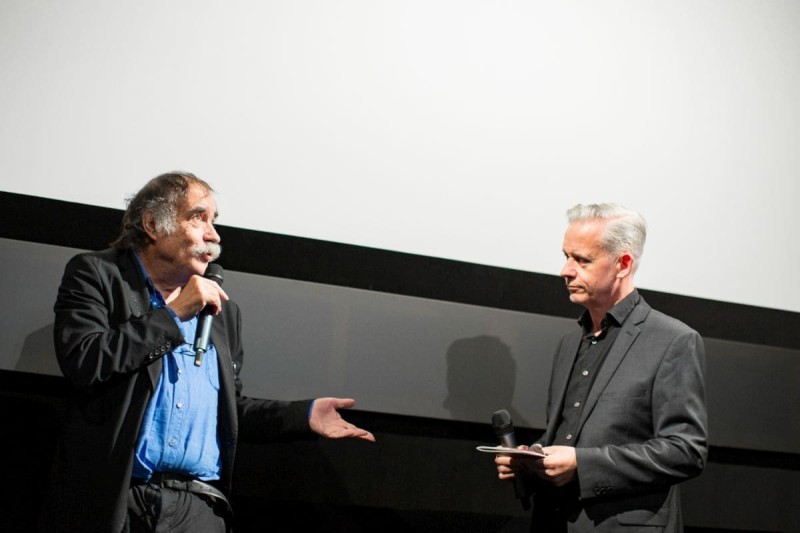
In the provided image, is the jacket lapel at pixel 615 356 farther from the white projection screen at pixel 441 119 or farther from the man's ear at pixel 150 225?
the man's ear at pixel 150 225

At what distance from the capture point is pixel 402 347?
2.80 metres

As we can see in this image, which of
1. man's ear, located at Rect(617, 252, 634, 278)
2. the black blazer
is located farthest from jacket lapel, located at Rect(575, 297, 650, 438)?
Answer: the black blazer

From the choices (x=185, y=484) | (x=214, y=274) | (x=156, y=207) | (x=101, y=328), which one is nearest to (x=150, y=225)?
(x=156, y=207)

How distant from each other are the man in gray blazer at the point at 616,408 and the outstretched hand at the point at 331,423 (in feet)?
1.42

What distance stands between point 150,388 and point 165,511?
0.32m

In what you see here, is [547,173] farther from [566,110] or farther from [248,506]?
[248,506]

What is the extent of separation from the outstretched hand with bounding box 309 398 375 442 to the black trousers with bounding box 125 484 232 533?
410 mm

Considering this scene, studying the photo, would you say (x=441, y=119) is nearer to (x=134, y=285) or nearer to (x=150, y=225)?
(x=150, y=225)

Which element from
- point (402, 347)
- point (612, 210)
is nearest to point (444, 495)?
point (402, 347)

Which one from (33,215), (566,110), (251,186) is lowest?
(33,215)

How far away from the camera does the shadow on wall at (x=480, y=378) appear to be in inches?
112

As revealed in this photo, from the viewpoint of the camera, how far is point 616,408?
7.25ft

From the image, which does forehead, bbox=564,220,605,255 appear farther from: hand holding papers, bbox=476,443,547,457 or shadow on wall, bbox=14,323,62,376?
shadow on wall, bbox=14,323,62,376

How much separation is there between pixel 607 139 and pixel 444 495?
151cm
